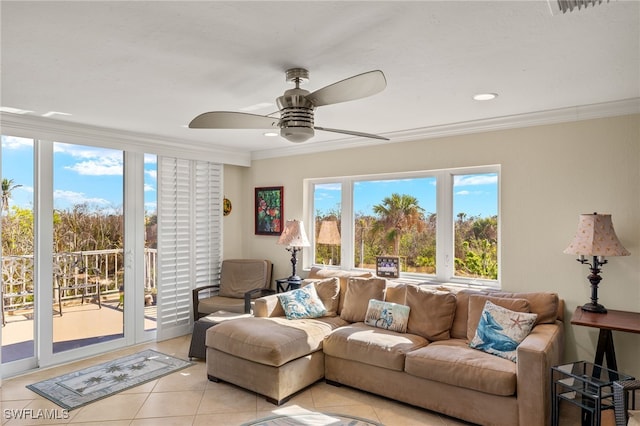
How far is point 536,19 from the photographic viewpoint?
1851 millimetres

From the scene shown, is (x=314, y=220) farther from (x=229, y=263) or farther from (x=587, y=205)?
(x=587, y=205)

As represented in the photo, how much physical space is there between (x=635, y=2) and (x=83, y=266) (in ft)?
16.1

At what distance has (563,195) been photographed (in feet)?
11.4

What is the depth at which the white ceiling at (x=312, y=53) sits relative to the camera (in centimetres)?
179

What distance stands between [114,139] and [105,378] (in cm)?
240

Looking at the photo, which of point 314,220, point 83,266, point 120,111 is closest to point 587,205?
point 314,220

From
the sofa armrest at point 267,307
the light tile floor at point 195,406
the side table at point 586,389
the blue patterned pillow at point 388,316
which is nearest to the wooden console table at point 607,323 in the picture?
the side table at point 586,389

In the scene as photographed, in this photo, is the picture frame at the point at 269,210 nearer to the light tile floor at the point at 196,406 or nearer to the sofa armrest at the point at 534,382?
the light tile floor at the point at 196,406

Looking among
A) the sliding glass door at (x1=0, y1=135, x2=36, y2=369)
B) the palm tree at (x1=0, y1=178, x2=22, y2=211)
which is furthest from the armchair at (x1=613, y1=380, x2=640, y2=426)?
the palm tree at (x1=0, y1=178, x2=22, y2=211)

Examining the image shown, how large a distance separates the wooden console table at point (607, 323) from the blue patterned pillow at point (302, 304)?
7.38ft

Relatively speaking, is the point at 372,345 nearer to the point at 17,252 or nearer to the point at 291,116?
the point at 291,116

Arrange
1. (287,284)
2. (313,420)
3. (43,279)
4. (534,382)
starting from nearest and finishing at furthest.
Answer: (534,382)
(313,420)
(43,279)
(287,284)

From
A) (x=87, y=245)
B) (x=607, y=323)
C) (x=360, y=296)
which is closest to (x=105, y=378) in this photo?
(x=87, y=245)

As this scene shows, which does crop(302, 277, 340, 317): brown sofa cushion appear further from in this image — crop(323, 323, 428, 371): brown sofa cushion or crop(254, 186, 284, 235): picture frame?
crop(254, 186, 284, 235): picture frame
